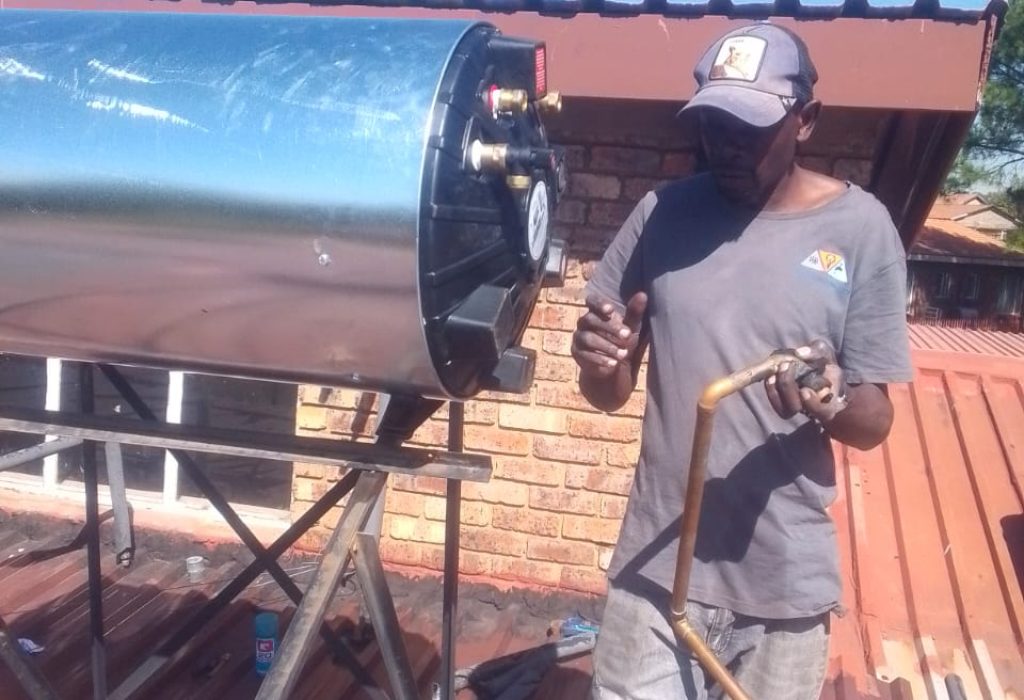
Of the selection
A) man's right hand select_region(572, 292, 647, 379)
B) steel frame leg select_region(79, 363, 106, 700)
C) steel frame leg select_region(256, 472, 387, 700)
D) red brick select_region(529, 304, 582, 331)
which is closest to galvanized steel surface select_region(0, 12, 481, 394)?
steel frame leg select_region(256, 472, 387, 700)

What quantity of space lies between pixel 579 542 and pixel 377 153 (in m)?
2.51

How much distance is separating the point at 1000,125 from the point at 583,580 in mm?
18095

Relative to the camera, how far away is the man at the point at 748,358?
170cm

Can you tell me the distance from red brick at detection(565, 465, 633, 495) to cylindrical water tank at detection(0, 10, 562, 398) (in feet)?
6.64

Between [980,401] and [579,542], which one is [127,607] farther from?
[980,401]

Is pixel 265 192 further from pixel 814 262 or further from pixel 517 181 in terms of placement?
pixel 814 262

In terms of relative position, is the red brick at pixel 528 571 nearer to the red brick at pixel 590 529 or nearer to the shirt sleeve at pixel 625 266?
the red brick at pixel 590 529

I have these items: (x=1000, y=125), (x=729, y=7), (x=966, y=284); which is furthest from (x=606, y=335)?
(x=966, y=284)

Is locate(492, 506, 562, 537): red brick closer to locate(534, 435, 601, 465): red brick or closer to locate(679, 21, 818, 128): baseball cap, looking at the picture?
locate(534, 435, 601, 465): red brick

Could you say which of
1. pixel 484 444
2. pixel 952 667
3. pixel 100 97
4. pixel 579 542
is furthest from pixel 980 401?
pixel 100 97

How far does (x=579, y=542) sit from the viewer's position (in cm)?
367

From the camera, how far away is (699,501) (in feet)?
5.36

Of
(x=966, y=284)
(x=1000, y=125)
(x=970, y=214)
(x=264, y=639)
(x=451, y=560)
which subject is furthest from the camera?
(x=970, y=214)

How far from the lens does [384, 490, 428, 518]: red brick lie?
12.5 ft
